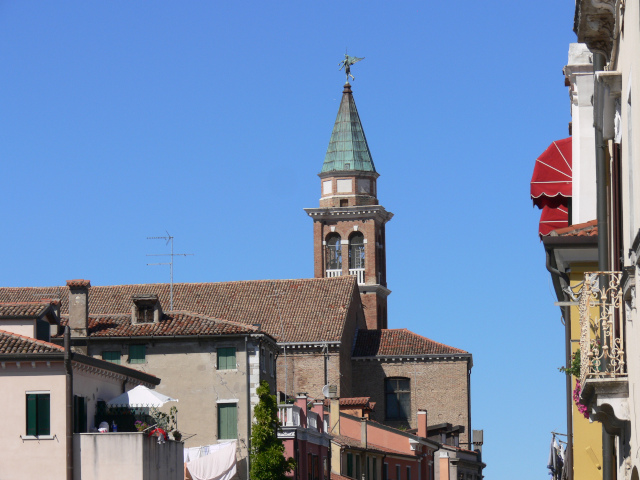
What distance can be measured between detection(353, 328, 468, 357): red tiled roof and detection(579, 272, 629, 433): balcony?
5434 cm

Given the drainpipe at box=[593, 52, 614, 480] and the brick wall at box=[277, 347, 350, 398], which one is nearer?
the drainpipe at box=[593, 52, 614, 480]

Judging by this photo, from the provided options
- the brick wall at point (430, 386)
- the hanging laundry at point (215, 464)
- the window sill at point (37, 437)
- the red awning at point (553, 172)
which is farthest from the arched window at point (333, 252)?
the red awning at point (553, 172)

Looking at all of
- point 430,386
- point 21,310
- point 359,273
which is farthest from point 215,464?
point 359,273

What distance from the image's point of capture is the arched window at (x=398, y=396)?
6488cm

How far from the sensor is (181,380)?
42.5 meters

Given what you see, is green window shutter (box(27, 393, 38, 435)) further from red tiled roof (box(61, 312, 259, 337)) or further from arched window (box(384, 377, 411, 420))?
arched window (box(384, 377, 411, 420))

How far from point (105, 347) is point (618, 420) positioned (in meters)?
34.0

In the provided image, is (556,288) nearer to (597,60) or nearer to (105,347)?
(597,60)

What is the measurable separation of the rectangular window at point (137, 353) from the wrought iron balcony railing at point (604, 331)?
108 feet

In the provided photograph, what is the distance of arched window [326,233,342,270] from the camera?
75812 millimetres

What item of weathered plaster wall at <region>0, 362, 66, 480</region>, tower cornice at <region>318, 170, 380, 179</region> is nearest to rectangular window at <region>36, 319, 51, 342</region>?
weathered plaster wall at <region>0, 362, 66, 480</region>

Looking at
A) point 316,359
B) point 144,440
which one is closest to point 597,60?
point 144,440

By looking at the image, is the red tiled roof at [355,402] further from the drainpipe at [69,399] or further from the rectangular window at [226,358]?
the drainpipe at [69,399]

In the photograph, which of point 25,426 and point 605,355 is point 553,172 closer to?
point 605,355
